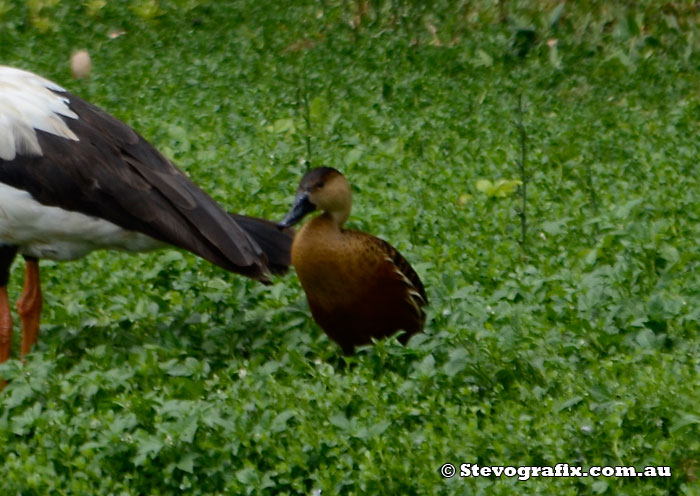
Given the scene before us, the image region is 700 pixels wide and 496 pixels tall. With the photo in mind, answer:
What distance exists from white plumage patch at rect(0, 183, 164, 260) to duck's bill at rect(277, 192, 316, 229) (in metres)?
0.60

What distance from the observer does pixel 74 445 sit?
4.91 metres

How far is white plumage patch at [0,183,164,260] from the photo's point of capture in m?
5.88

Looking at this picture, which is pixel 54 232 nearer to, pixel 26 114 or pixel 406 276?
pixel 26 114

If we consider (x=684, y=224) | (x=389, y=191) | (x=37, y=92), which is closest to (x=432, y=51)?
(x=389, y=191)

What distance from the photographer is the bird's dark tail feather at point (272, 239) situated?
6.28 metres

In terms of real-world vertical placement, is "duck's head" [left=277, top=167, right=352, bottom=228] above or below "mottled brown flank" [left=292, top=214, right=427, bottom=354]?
above

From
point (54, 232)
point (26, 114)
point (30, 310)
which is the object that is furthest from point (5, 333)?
point (26, 114)

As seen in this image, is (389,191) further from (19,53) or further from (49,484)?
(19,53)

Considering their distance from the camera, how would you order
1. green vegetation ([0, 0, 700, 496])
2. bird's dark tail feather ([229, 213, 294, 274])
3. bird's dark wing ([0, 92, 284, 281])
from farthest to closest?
bird's dark tail feather ([229, 213, 294, 274]), bird's dark wing ([0, 92, 284, 281]), green vegetation ([0, 0, 700, 496])

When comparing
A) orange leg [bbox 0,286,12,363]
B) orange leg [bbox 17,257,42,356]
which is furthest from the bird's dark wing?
orange leg [bbox 0,286,12,363]

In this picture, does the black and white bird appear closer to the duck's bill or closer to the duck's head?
the duck's bill

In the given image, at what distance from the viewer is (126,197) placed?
593 centimetres

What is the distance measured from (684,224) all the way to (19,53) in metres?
5.78

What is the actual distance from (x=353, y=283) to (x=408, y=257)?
3.90 ft
